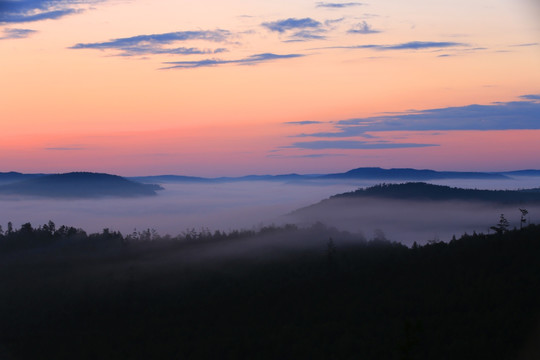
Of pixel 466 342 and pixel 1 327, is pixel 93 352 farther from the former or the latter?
pixel 466 342

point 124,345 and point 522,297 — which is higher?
point 522,297

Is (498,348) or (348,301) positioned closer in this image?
(498,348)

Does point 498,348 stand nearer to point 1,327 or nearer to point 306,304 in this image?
point 306,304

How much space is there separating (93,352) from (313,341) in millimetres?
58379

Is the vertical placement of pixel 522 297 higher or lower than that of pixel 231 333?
higher

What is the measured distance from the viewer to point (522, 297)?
159375 millimetres

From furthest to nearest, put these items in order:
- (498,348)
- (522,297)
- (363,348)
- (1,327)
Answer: (1,327)
(522,297)
(363,348)
(498,348)

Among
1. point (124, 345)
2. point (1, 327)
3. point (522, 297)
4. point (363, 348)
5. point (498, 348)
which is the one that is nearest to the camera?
point (498, 348)

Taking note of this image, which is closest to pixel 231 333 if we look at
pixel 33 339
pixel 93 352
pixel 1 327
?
pixel 93 352

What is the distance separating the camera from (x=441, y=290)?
180 meters

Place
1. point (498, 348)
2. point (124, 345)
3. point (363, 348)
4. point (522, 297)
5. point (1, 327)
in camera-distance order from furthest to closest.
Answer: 1. point (1, 327)
2. point (124, 345)
3. point (522, 297)
4. point (363, 348)
5. point (498, 348)

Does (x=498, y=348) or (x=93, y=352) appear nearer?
(x=498, y=348)

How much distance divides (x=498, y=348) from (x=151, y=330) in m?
97.6

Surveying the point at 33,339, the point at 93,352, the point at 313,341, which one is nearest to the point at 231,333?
the point at 313,341
